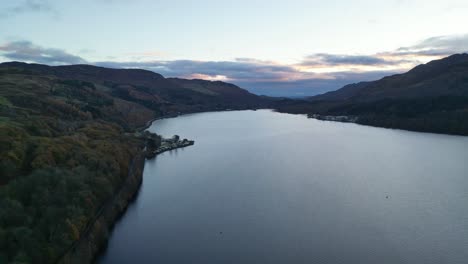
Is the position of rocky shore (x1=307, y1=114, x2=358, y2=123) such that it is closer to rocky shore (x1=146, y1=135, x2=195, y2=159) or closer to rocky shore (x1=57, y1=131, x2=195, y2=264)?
rocky shore (x1=146, y1=135, x2=195, y2=159)

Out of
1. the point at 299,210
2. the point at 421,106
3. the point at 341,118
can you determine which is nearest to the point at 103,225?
the point at 299,210

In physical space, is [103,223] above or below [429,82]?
below

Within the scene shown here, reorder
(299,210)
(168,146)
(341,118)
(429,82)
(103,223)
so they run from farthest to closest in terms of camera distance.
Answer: (429,82)
(341,118)
(168,146)
(299,210)
(103,223)

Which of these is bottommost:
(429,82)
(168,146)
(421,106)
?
(168,146)

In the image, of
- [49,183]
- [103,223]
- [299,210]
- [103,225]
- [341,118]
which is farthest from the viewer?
[341,118]

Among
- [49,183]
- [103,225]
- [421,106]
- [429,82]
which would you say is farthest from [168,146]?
[429,82]

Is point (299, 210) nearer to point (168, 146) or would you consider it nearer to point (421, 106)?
point (168, 146)

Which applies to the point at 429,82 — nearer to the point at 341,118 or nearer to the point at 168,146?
the point at 341,118

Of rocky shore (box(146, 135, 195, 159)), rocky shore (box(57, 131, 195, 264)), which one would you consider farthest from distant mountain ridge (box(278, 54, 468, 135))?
rocky shore (box(57, 131, 195, 264))

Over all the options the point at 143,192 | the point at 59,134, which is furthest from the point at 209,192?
the point at 59,134

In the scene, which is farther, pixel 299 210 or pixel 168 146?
pixel 168 146
